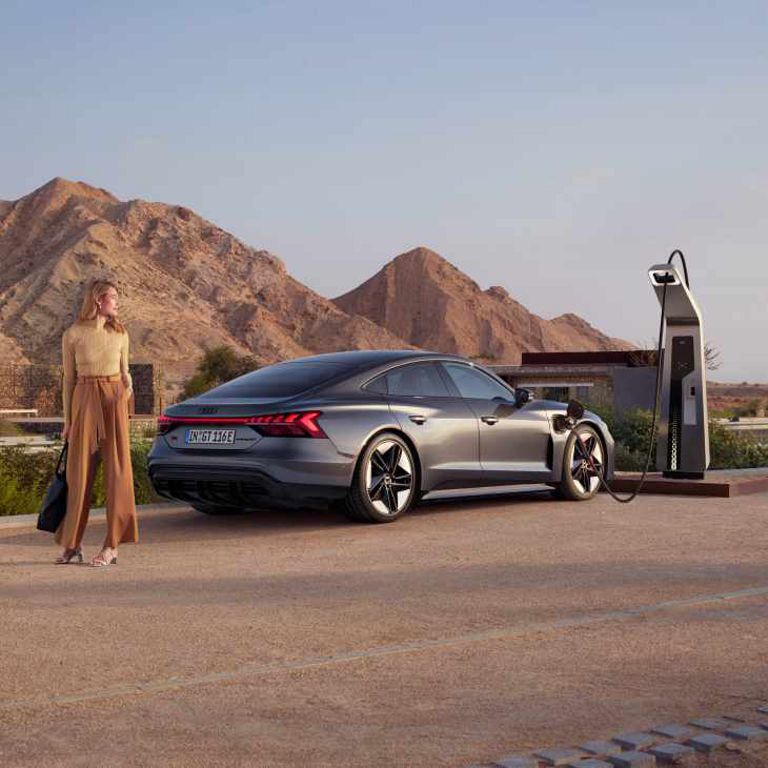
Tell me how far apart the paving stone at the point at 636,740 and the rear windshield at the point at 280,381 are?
7.10 metres

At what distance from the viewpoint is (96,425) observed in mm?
9484

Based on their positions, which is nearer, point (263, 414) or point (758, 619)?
point (758, 619)

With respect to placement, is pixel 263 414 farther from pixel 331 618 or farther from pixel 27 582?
pixel 331 618

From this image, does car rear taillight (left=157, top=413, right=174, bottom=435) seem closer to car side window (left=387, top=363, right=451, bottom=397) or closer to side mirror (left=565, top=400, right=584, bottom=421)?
car side window (left=387, top=363, right=451, bottom=397)

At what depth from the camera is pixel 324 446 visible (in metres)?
11.1

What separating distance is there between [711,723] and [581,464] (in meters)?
9.19

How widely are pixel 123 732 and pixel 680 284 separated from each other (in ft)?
35.2

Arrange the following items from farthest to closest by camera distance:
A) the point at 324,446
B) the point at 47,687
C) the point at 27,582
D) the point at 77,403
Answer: the point at 324,446
the point at 77,403
the point at 27,582
the point at 47,687

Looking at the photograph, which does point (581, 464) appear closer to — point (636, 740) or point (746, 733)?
point (746, 733)

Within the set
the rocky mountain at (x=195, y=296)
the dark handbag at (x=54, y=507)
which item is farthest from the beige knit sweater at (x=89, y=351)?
the rocky mountain at (x=195, y=296)

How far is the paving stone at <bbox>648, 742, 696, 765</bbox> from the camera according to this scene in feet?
14.3

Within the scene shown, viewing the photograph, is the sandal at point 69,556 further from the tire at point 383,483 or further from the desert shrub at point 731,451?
the desert shrub at point 731,451

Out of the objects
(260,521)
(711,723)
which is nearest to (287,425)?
(260,521)

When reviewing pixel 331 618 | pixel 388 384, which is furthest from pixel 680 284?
pixel 331 618
